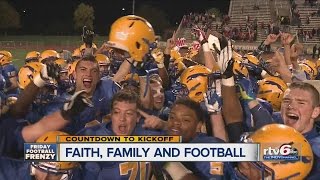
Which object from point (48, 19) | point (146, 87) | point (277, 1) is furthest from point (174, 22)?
point (146, 87)

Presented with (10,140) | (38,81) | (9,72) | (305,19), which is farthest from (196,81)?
(305,19)

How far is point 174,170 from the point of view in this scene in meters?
3.13

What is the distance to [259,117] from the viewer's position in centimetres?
360

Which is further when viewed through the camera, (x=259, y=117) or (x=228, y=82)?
(x=259, y=117)

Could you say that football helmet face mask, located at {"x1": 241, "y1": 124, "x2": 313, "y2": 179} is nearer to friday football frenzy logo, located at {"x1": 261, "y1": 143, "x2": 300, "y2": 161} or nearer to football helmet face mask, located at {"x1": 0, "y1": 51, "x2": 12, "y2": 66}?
friday football frenzy logo, located at {"x1": 261, "y1": 143, "x2": 300, "y2": 161}

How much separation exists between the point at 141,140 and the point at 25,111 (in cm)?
95

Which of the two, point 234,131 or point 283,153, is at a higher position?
point 234,131

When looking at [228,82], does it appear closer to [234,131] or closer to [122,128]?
[234,131]

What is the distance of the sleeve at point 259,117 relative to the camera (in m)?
3.56

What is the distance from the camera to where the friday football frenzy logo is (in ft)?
9.07

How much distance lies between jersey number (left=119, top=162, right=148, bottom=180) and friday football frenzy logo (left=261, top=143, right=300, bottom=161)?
92 centimetres

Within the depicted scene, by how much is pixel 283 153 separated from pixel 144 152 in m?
0.88

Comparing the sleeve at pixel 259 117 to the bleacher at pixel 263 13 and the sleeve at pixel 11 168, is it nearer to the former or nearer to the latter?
the sleeve at pixel 11 168

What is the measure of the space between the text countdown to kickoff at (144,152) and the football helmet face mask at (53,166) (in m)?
0.06
